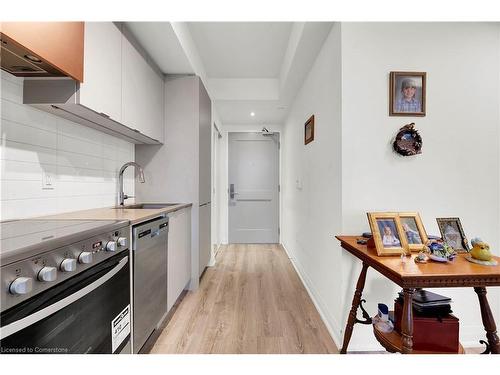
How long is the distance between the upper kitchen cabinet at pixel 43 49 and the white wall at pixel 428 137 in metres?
1.58

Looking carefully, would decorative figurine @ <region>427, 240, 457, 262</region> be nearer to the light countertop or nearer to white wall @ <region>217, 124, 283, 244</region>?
the light countertop

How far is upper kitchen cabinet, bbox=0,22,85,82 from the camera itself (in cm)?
99

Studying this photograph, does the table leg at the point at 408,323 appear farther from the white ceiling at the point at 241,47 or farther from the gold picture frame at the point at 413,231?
the white ceiling at the point at 241,47

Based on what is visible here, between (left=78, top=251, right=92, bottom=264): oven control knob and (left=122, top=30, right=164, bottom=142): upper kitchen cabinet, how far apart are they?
112 cm

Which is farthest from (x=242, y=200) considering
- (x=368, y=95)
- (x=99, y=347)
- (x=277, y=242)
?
(x=99, y=347)

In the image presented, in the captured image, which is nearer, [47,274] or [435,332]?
[47,274]

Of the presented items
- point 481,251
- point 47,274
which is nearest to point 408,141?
point 481,251

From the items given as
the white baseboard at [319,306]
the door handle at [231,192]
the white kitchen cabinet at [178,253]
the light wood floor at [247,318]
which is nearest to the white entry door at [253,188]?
the door handle at [231,192]

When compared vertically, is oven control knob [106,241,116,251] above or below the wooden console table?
above

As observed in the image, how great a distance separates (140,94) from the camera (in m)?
2.08

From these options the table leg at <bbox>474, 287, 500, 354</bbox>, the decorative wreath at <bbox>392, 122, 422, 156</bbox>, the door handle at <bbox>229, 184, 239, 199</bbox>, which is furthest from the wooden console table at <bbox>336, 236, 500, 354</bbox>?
the door handle at <bbox>229, 184, 239, 199</bbox>

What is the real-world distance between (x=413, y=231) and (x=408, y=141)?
0.63 m

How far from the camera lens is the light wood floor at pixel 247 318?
5.70ft

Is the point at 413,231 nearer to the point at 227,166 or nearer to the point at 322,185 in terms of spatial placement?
the point at 322,185
